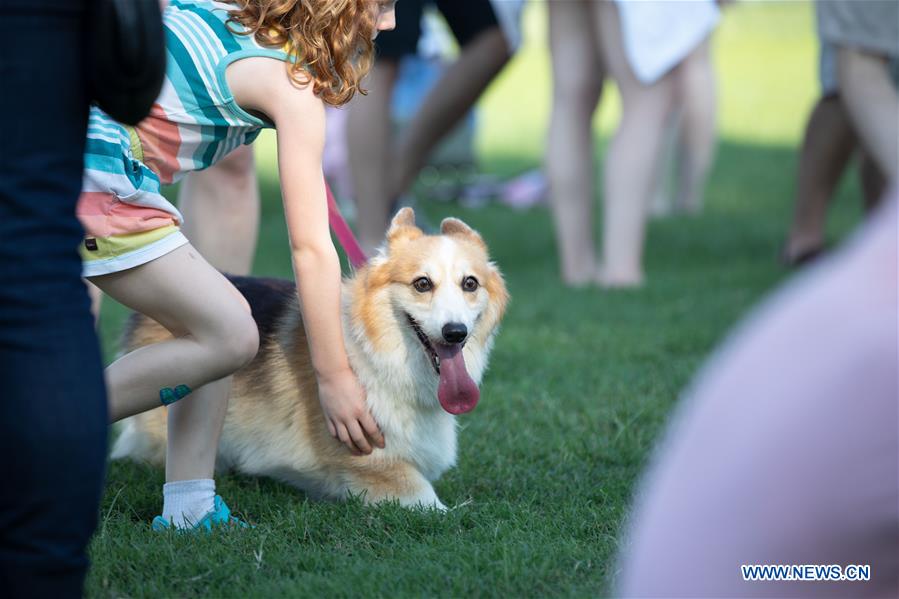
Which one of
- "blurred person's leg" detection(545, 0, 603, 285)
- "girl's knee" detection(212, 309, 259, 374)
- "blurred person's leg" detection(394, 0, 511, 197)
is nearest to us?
"girl's knee" detection(212, 309, 259, 374)

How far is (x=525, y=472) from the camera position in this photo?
9.79 feet

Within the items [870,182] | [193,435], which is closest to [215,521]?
[193,435]

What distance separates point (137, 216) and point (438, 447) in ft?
3.16

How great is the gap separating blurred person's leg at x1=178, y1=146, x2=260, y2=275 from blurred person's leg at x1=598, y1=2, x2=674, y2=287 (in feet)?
7.97

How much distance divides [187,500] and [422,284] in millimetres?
772

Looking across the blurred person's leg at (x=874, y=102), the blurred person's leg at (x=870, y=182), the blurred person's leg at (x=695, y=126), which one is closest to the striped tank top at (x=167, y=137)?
the blurred person's leg at (x=874, y=102)

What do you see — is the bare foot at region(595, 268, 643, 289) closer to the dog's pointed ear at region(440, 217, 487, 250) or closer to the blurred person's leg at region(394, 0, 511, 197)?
the blurred person's leg at region(394, 0, 511, 197)

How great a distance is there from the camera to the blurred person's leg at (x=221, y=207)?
131 inches

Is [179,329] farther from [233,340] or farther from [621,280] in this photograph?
[621,280]

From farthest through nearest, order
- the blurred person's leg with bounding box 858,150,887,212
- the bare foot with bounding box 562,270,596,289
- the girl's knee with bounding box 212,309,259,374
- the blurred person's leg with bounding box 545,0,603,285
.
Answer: the blurred person's leg with bounding box 858,150,887,212 → the bare foot with bounding box 562,270,596,289 → the blurred person's leg with bounding box 545,0,603,285 → the girl's knee with bounding box 212,309,259,374

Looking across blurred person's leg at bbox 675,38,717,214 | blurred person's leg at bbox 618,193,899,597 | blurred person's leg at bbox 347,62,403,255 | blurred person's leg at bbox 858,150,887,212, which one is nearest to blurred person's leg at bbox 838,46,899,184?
blurred person's leg at bbox 858,150,887,212

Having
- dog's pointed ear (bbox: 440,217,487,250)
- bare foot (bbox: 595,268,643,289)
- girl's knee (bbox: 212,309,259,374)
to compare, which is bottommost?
bare foot (bbox: 595,268,643,289)

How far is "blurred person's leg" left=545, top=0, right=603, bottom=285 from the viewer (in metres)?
5.53

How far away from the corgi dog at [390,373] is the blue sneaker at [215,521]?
30cm
